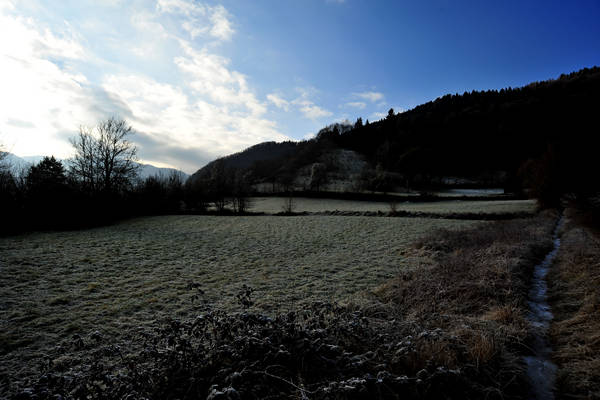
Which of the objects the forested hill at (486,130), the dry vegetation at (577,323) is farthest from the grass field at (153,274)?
the forested hill at (486,130)

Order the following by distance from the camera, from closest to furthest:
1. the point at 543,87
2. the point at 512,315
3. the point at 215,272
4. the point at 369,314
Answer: the point at 512,315 → the point at 369,314 → the point at 215,272 → the point at 543,87

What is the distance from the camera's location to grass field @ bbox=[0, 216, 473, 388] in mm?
6824

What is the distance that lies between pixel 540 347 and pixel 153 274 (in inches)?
501

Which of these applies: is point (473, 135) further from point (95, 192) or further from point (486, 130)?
point (95, 192)

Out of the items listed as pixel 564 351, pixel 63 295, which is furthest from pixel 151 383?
pixel 63 295

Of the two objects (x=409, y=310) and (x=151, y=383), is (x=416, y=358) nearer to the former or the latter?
(x=409, y=310)

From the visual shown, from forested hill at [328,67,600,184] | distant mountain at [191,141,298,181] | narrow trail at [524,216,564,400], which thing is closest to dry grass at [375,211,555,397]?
narrow trail at [524,216,564,400]

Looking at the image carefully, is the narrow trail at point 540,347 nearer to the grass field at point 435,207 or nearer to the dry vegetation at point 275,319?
the dry vegetation at point 275,319

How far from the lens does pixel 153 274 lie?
11281mm

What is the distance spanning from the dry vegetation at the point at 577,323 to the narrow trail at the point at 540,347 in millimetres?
112

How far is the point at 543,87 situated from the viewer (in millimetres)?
93250

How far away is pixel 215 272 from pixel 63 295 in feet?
16.8

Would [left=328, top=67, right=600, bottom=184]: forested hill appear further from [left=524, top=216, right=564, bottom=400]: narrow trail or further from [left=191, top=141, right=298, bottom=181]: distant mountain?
[left=524, top=216, right=564, bottom=400]: narrow trail

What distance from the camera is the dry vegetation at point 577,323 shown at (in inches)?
140
